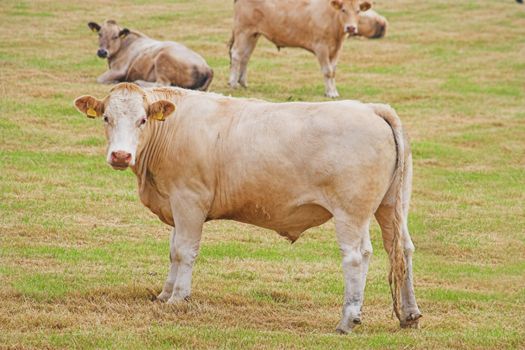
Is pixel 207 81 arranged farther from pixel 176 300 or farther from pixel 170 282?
pixel 176 300

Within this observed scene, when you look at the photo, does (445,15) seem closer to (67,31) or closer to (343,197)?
(67,31)

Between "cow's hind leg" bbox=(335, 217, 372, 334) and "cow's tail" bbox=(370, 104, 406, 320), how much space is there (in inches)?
11.8

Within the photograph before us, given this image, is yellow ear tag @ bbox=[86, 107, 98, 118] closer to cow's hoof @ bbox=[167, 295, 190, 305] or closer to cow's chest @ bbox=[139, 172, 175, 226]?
cow's chest @ bbox=[139, 172, 175, 226]

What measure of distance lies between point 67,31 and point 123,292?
20953mm

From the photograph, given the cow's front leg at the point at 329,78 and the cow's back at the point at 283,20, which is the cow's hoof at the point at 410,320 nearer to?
the cow's front leg at the point at 329,78

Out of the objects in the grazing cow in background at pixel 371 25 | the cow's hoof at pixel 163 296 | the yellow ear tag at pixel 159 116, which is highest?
the yellow ear tag at pixel 159 116

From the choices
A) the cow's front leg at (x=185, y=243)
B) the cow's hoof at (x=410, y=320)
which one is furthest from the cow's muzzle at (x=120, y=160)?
the cow's hoof at (x=410, y=320)

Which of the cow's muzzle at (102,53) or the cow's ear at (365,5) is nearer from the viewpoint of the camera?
the cow's muzzle at (102,53)

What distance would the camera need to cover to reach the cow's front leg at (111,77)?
23.3 m

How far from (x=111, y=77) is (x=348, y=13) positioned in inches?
210

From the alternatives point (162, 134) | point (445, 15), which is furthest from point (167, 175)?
point (445, 15)

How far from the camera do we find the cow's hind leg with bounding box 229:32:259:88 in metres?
24.5

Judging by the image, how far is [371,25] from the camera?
106ft

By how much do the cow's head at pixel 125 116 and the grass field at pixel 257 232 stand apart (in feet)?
4.96
